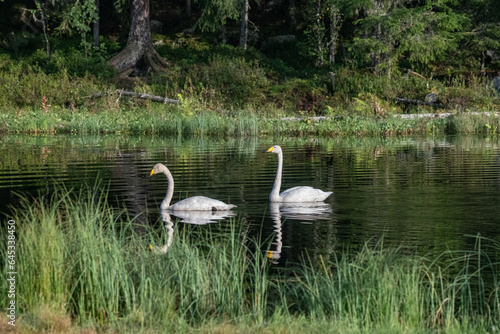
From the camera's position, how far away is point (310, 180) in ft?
57.2

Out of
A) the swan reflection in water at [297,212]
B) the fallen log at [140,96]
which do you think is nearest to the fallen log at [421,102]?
the fallen log at [140,96]

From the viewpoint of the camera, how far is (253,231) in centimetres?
1128

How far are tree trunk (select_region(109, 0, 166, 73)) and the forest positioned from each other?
59 mm

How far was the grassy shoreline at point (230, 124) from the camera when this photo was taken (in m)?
31.7

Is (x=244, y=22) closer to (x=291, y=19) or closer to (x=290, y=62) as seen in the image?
(x=290, y=62)

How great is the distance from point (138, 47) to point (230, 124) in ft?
40.1

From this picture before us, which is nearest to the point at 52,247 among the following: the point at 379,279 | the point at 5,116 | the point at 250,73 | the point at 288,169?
the point at 379,279

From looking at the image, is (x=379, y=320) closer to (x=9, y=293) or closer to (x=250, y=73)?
(x=9, y=293)

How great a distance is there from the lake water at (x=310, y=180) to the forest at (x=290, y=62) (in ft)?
23.8

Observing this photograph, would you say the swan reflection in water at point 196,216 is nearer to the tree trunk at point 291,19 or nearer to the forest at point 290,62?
the forest at point 290,62

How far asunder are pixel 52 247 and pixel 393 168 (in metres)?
13.3

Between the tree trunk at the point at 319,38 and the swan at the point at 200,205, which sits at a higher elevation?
the tree trunk at the point at 319,38

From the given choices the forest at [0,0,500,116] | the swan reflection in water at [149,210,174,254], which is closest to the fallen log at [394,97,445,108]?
the forest at [0,0,500,116]

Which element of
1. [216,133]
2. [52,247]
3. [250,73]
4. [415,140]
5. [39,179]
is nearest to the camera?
[52,247]
